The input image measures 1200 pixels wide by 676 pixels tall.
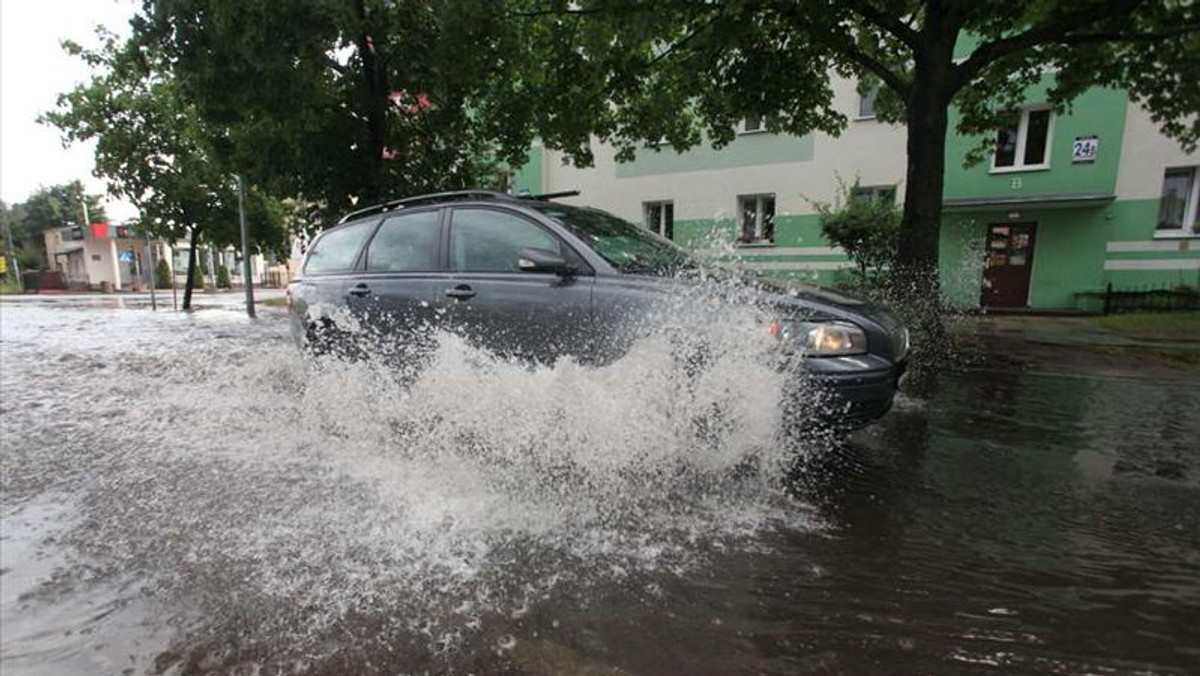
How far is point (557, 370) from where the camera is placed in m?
3.92

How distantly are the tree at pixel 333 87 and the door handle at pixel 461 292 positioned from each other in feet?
18.9

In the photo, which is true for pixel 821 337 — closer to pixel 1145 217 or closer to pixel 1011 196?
pixel 1011 196

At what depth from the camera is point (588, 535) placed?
10.3 feet

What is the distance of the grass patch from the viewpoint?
1098 centimetres

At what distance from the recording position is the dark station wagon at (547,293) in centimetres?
353

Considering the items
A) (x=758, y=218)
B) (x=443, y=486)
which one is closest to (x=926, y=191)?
(x=443, y=486)

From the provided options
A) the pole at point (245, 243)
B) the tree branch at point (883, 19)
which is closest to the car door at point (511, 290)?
the tree branch at point (883, 19)

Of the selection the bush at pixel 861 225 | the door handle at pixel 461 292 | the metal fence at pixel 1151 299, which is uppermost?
the bush at pixel 861 225

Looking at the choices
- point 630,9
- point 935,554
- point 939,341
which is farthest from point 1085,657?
point 630,9

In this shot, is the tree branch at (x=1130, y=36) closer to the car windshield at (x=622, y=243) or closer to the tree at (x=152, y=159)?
the car windshield at (x=622, y=243)

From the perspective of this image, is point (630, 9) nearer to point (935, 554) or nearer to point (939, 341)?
point (939, 341)

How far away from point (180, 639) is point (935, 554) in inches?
126

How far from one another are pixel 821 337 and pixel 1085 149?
16.2 metres

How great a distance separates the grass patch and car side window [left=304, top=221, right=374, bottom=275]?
12399 millimetres
